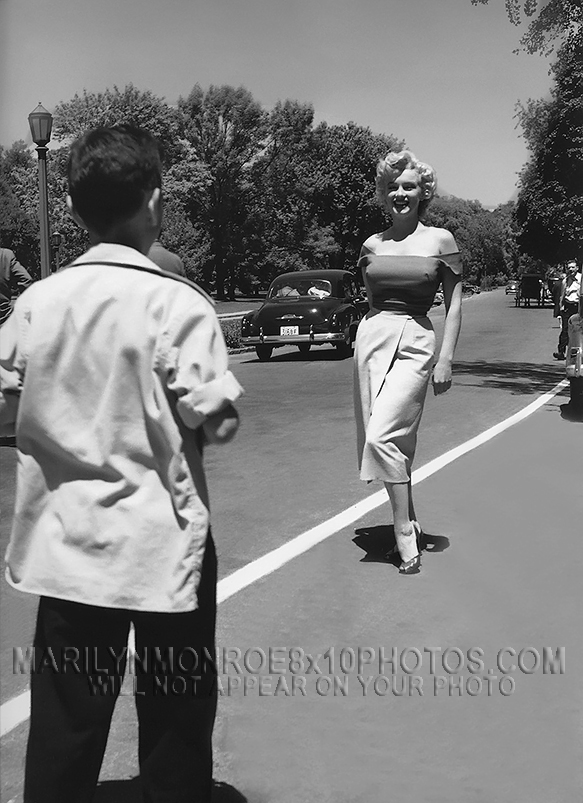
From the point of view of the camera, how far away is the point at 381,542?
19.2ft

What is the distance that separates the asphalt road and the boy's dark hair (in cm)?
159

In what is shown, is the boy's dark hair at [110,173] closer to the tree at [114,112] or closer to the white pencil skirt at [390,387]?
the white pencil skirt at [390,387]

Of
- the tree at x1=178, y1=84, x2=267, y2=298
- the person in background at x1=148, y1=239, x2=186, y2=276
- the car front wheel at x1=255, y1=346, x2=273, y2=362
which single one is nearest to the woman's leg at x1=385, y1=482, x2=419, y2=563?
the person in background at x1=148, y1=239, x2=186, y2=276

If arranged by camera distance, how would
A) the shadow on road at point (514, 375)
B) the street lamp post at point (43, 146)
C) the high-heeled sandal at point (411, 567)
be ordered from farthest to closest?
the street lamp post at point (43, 146), the shadow on road at point (514, 375), the high-heeled sandal at point (411, 567)

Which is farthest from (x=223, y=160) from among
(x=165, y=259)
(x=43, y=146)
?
(x=165, y=259)

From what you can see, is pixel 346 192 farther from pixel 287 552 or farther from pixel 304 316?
pixel 287 552

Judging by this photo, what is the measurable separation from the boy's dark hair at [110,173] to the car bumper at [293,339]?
1803 centimetres

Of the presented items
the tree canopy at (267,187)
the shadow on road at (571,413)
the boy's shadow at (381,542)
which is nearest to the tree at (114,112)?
the tree canopy at (267,187)

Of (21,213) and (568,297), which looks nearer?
(568,297)

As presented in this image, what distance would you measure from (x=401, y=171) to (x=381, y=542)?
198cm

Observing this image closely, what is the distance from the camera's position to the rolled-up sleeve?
2252 mm

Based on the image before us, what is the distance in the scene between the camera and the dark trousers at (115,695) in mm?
2348

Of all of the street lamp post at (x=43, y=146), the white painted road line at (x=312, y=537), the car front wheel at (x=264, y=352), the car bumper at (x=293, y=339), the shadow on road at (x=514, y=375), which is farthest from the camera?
the car front wheel at (x=264, y=352)

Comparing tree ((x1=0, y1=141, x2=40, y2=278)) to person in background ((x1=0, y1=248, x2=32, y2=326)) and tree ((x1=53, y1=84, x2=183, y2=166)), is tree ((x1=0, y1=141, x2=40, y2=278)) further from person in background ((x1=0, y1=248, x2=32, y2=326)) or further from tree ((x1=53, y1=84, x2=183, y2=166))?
person in background ((x1=0, y1=248, x2=32, y2=326))
